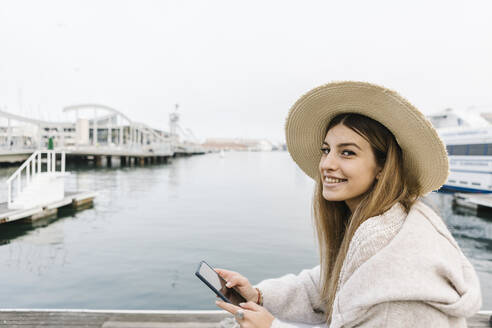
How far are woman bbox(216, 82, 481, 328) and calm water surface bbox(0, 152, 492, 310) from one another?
3.52 metres

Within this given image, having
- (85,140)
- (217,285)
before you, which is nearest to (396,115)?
(217,285)

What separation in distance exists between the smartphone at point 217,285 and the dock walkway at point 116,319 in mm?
1738

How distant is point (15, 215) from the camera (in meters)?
10.1

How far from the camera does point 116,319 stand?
3.25 metres

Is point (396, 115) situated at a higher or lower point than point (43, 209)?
higher

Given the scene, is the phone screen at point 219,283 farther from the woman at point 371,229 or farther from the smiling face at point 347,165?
the smiling face at point 347,165

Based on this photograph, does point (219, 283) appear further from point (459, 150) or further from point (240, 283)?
point (459, 150)

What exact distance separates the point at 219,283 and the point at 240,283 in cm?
17

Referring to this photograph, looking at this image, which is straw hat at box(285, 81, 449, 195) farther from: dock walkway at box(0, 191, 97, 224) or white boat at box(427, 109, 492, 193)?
white boat at box(427, 109, 492, 193)

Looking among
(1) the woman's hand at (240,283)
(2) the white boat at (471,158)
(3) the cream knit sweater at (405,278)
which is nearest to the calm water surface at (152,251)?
(2) the white boat at (471,158)

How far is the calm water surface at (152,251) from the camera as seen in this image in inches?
242

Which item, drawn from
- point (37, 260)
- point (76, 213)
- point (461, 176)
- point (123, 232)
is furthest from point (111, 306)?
point (461, 176)

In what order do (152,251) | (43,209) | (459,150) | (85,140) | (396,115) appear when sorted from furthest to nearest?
(85,140) < (459,150) < (43,209) < (152,251) < (396,115)

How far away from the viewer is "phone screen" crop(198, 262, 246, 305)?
1.37m
